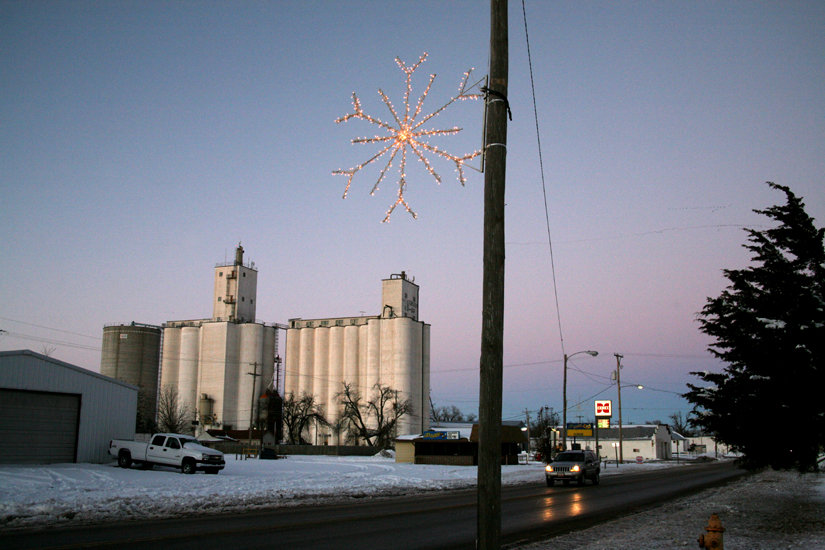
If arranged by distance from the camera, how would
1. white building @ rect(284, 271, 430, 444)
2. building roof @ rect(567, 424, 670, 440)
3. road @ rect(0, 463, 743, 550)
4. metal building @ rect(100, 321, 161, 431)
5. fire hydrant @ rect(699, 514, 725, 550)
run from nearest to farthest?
fire hydrant @ rect(699, 514, 725, 550) < road @ rect(0, 463, 743, 550) < white building @ rect(284, 271, 430, 444) < building roof @ rect(567, 424, 670, 440) < metal building @ rect(100, 321, 161, 431)

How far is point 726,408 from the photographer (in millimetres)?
19062

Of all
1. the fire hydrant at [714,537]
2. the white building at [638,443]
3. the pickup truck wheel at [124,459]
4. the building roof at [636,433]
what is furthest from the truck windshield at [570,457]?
the building roof at [636,433]

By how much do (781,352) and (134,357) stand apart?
112202 mm

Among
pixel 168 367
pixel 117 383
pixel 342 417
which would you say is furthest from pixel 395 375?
pixel 117 383

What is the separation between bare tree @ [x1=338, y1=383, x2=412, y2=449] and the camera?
93812mm

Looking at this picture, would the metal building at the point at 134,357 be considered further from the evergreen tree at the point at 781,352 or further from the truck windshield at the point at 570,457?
the evergreen tree at the point at 781,352

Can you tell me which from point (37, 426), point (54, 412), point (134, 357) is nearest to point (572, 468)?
point (54, 412)

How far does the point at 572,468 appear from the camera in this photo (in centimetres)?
3397

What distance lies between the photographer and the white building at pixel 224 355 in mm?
104500

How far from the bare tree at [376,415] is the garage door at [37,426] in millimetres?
60860

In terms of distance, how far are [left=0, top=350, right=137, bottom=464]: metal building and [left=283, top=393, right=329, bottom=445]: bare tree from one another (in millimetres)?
66463

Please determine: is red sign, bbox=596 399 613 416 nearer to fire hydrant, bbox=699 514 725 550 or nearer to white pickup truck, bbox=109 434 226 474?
white pickup truck, bbox=109 434 226 474

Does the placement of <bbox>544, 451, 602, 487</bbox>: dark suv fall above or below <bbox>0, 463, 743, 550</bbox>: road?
below

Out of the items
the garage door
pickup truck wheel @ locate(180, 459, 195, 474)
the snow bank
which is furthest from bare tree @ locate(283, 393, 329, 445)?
pickup truck wheel @ locate(180, 459, 195, 474)
